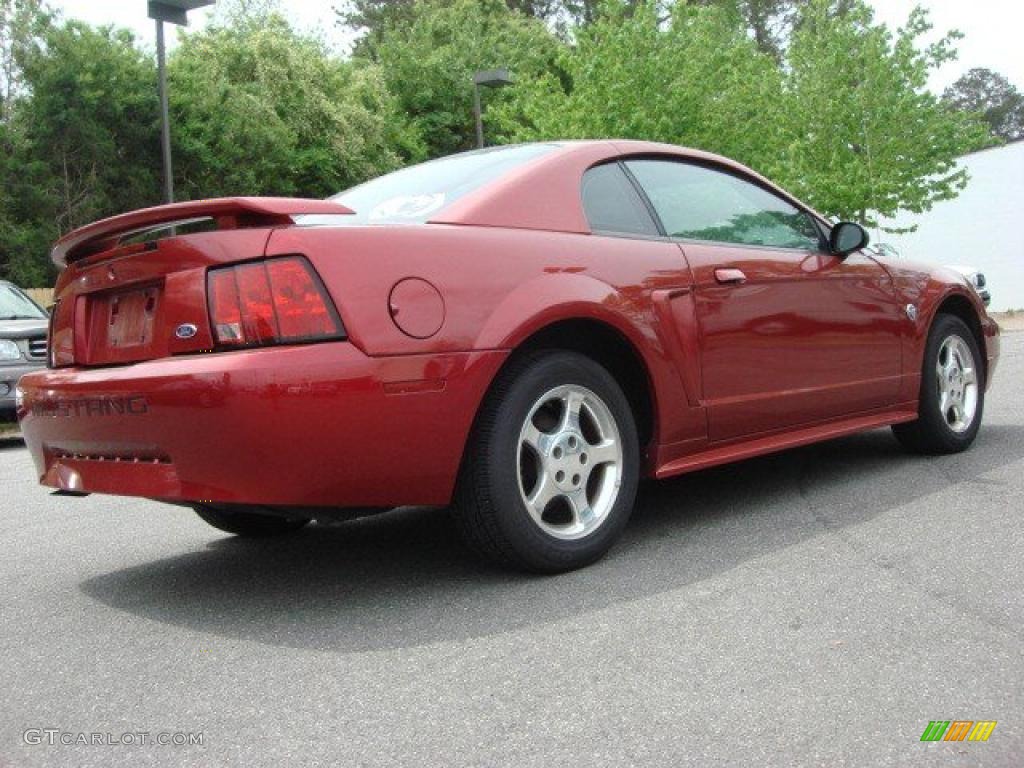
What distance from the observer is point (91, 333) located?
3623mm

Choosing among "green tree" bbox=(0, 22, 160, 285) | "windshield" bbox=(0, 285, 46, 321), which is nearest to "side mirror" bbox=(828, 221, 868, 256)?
"windshield" bbox=(0, 285, 46, 321)

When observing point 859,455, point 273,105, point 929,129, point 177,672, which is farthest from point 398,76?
point 177,672

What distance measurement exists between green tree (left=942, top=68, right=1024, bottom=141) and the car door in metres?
70.1

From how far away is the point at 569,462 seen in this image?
364cm

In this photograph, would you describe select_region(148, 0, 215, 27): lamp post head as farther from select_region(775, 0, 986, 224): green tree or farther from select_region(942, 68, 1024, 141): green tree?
select_region(942, 68, 1024, 141): green tree

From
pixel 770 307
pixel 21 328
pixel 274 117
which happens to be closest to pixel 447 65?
pixel 274 117

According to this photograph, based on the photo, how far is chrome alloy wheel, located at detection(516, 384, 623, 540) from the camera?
3568mm

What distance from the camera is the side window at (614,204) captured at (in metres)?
4.02

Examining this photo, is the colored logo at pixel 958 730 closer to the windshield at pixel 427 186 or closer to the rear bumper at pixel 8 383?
the windshield at pixel 427 186

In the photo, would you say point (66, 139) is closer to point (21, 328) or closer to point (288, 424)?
point (21, 328)

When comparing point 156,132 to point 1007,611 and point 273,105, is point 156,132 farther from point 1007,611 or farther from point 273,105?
point 1007,611

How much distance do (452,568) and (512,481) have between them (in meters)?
0.56

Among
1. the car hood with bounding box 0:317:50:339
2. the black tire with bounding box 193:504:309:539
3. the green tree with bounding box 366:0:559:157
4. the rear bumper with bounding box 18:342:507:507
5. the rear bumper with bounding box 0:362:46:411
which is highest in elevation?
the green tree with bounding box 366:0:559:157

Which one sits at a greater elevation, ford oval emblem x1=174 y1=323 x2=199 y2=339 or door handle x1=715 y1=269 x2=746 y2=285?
door handle x1=715 y1=269 x2=746 y2=285
